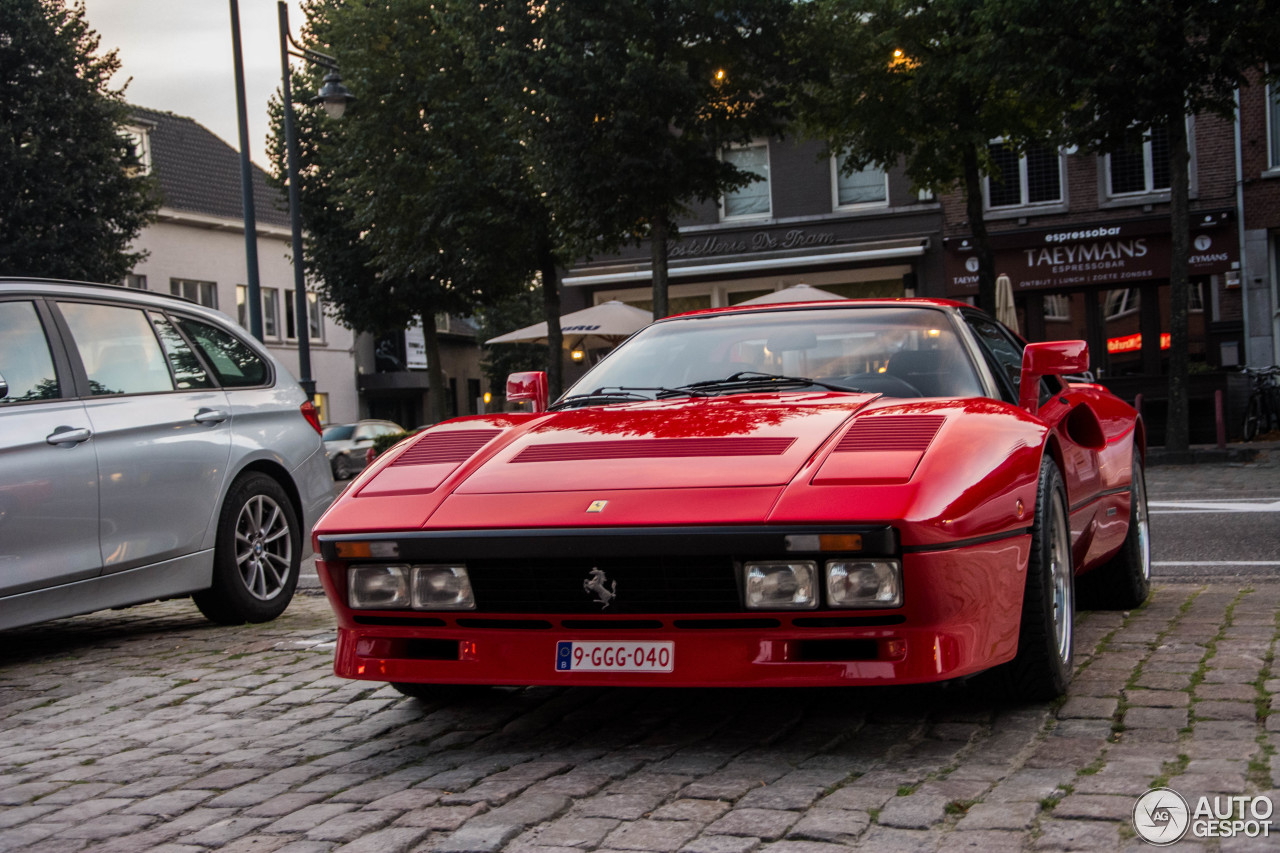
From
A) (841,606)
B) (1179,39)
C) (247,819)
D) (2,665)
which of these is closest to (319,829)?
(247,819)

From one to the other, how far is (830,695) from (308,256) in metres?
31.2

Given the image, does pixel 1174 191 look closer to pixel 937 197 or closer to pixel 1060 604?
pixel 937 197

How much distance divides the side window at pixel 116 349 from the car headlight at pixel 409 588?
2.82 m

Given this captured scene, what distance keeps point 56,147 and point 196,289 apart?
42.2ft

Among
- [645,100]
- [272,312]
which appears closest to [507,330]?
[272,312]

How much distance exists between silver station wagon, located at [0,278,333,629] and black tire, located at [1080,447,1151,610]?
12.7ft

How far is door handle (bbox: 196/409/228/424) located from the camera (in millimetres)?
6438

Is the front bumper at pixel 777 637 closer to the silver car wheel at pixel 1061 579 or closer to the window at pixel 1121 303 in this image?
Result: the silver car wheel at pixel 1061 579

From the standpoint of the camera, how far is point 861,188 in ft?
102

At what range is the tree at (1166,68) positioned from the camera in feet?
52.7

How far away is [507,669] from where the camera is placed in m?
3.59

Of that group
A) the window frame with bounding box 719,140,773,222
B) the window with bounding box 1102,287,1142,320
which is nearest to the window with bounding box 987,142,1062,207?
the window with bounding box 1102,287,1142,320

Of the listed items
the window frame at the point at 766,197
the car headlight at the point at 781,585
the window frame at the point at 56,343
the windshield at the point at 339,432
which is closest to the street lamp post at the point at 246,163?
the window frame at the point at 56,343

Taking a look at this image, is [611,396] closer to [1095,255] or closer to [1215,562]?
[1215,562]
